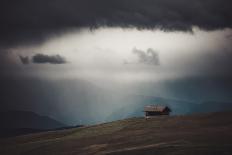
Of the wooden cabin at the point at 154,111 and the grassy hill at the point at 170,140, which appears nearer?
the grassy hill at the point at 170,140

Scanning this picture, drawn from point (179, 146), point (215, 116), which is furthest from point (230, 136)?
point (215, 116)

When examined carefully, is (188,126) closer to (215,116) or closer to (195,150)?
(215,116)

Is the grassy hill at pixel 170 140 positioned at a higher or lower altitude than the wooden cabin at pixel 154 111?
lower

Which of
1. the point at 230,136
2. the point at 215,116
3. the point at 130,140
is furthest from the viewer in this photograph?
the point at 215,116

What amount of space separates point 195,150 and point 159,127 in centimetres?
4619

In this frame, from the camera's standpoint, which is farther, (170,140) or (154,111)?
(154,111)

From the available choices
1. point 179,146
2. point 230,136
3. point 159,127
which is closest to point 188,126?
point 159,127

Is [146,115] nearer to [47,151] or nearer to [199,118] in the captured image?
[199,118]

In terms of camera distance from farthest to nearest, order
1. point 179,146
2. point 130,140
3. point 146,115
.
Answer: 1. point 146,115
2. point 130,140
3. point 179,146

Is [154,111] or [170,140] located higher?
[154,111]

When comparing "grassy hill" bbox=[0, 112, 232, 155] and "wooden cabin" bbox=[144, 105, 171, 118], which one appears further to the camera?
Answer: "wooden cabin" bbox=[144, 105, 171, 118]

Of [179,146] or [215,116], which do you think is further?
[215,116]

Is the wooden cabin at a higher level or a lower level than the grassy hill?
higher

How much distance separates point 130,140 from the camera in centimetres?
9288
